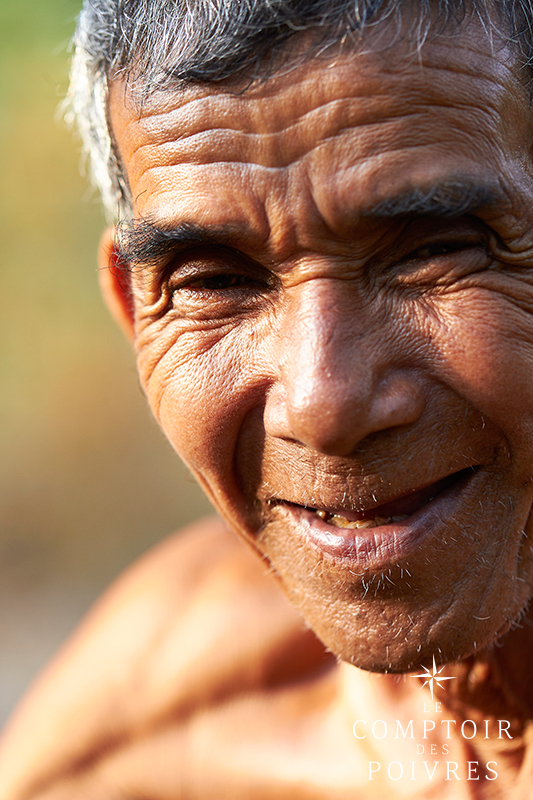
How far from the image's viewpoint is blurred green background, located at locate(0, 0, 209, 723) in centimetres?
615

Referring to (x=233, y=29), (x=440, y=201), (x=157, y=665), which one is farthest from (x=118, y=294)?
(x=157, y=665)

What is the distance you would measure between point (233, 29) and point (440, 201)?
1.91 feet

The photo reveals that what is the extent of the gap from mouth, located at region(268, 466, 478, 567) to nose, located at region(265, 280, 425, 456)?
0.24m

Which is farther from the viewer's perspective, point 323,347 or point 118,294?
point 118,294

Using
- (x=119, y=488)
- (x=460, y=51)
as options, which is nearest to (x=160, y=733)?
(x=460, y=51)

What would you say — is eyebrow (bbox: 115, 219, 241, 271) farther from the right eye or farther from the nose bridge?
the nose bridge

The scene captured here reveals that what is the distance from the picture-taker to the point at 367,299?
1684mm

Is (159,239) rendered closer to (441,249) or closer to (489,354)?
(441,249)

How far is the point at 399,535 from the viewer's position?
5.82 ft

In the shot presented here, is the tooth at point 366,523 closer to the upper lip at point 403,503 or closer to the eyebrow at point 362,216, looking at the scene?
the upper lip at point 403,503

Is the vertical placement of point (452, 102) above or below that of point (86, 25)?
below

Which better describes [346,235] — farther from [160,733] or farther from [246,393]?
[160,733]

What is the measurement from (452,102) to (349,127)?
220 mm

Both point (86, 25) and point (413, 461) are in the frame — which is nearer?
point (413, 461)
